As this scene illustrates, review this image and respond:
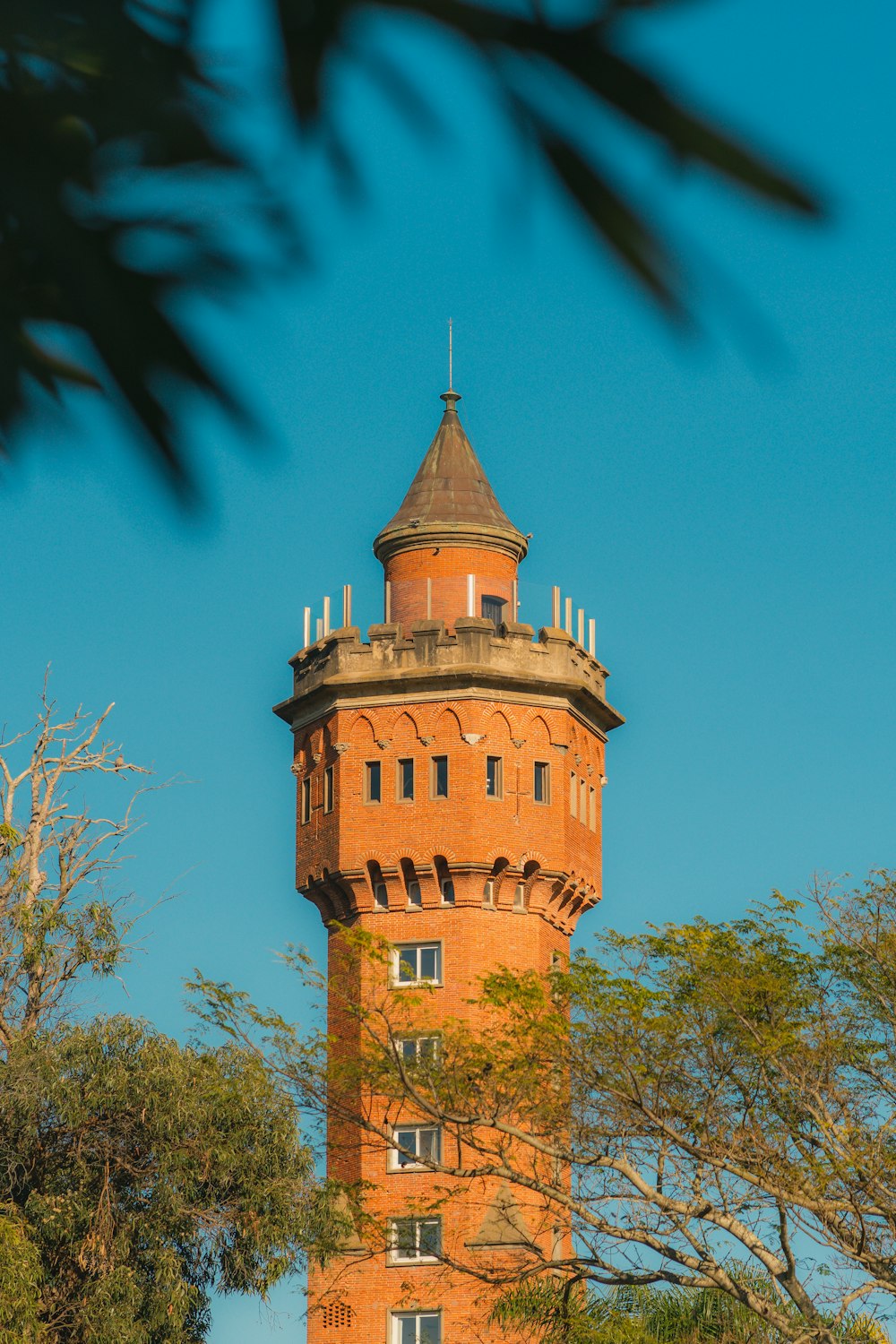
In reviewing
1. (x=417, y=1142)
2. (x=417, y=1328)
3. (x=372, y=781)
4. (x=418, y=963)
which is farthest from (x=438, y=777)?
(x=417, y=1328)

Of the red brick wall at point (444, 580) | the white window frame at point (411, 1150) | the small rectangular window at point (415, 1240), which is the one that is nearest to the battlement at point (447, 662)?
the red brick wall at point (444, 580)

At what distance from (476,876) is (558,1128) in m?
13.8

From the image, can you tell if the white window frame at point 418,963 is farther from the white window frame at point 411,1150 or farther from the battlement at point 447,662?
the battlement at point 447,662

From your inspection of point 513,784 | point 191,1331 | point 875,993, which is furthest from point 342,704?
point 875,993

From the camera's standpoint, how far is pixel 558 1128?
28.6 meters

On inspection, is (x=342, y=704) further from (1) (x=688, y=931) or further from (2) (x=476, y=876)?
(1) (x=688, y=931)

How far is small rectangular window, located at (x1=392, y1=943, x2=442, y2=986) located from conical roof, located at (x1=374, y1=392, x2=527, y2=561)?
8998 mm

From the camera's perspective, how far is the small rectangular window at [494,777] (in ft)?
142

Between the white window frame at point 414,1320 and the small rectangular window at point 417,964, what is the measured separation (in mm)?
5953

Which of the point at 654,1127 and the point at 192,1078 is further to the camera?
the point at 192,1078

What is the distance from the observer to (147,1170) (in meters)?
33.4

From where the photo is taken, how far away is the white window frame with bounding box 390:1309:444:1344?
39.6 metres

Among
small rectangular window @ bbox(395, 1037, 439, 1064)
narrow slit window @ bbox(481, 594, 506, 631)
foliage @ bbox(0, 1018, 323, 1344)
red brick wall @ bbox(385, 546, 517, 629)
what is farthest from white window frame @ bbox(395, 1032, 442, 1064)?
narrow slit window @ bbox(481, 594, 506, 631)

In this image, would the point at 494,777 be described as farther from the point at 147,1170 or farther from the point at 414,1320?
the point at 147,1170
